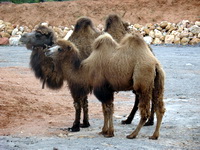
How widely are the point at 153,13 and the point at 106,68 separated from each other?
37.0m

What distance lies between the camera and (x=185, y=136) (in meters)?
7.23

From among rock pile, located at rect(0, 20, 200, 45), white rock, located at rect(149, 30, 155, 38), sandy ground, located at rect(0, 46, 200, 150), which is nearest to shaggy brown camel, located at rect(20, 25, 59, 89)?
sandy ground, located at rect(0, 46, 200, 150)

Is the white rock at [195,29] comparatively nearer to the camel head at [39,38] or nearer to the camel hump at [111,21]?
the camel hump at [111,21]

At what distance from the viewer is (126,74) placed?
Answer: 7062 mm

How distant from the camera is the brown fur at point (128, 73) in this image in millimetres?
6957

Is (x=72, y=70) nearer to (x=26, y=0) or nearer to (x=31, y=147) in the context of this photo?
(x=31, y=147)

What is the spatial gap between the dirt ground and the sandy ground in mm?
28333

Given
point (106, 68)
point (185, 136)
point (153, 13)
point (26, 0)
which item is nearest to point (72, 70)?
point (106, 68)

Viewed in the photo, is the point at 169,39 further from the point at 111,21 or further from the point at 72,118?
the point at 72,118

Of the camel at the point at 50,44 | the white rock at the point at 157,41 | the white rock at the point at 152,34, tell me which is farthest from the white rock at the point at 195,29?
the camel at the point at 50,44

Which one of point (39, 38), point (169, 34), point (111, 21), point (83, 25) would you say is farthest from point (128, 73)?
point (169, 34)

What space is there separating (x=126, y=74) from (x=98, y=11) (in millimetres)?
40180

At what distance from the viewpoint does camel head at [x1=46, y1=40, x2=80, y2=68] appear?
309 inches

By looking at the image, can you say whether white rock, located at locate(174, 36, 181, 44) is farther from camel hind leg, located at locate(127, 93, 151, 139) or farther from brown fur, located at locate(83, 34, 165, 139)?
camel hind leg, located at locate(127, 93, 151, 139)
